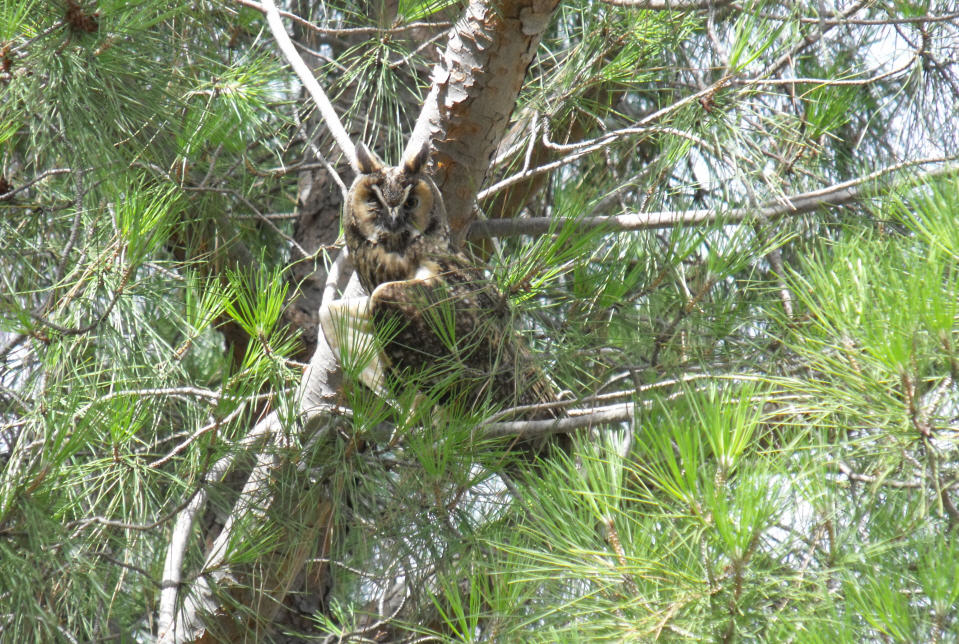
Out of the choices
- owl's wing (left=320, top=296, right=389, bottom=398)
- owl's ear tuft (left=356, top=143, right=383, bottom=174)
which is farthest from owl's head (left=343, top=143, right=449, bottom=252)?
owl's wing (left=320, top=296, right=389, bottom=398)

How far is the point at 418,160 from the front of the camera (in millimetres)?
1661

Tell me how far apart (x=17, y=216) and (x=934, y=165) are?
77.2 inches

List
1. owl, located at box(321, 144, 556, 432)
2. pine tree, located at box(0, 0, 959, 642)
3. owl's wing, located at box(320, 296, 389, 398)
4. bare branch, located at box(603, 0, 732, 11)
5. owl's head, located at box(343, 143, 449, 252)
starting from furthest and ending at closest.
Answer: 1. owl's head, located at box(343, 143, 449, 252)
2. bare branch, located at box(603, 0, 732, 11)
3. owl, located at box(321, 144, 556, 432)
4. owl's wing, located at box(320, 296, 389, 398)
5. pine tree, located at box(0, 0, 959, 642)

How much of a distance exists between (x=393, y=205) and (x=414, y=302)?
0.93 feet

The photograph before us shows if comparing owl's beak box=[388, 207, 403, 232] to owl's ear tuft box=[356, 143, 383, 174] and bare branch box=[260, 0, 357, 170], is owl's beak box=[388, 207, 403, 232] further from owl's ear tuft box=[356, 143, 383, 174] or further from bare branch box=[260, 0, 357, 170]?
bare branch box=[260, 0, 357, 170]

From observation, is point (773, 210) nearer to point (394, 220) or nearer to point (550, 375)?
point (550, 375)

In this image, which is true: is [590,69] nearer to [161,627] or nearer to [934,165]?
[934,165]

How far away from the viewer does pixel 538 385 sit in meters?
1.67


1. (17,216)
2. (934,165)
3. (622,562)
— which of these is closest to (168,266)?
(17,216)

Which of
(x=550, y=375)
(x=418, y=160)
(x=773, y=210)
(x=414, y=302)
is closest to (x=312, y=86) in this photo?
(x=418, y=160)

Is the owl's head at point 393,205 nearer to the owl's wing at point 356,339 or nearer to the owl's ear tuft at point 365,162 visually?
the owl's ear tuft at point 365,162

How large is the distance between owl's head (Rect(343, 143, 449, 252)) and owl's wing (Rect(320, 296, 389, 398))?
16 cm

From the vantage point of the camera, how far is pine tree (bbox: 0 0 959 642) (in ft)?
2.80

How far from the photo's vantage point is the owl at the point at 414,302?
1.39 m
